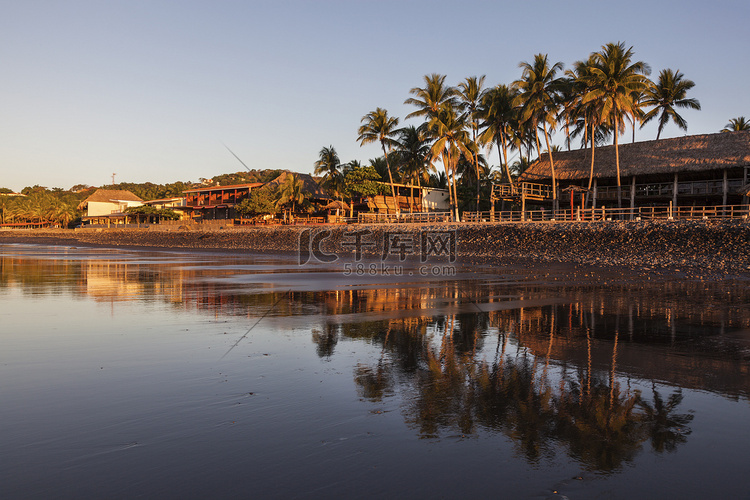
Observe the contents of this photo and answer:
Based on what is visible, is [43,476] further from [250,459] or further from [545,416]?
[545,416]

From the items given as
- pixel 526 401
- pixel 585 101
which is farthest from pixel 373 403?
pixel 585 101

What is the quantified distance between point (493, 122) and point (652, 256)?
2487 centimetres

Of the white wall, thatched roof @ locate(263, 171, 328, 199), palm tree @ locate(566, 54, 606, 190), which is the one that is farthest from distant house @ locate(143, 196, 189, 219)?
palm tree @ locate(566, 54, 606, 190)

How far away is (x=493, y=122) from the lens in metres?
48.1

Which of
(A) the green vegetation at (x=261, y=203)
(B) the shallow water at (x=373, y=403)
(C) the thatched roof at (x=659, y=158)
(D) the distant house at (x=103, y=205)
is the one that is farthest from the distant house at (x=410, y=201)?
(D) the distant house at (x=103, y=205)

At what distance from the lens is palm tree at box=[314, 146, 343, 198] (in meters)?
60.1

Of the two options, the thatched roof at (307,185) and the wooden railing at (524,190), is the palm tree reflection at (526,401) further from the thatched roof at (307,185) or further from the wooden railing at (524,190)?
the thatched roof at (307,185)

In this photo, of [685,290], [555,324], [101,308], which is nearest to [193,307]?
[101,308]

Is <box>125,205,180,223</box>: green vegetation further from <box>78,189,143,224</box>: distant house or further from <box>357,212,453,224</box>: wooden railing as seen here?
<box>357,212,453,224</box>: wooden railing

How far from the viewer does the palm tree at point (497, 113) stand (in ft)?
155

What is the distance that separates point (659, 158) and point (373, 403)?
1724 inches

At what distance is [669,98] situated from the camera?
159 feet

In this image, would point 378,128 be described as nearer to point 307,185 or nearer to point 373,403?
point 307,185

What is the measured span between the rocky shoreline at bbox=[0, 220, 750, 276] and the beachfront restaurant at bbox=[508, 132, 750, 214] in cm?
659
